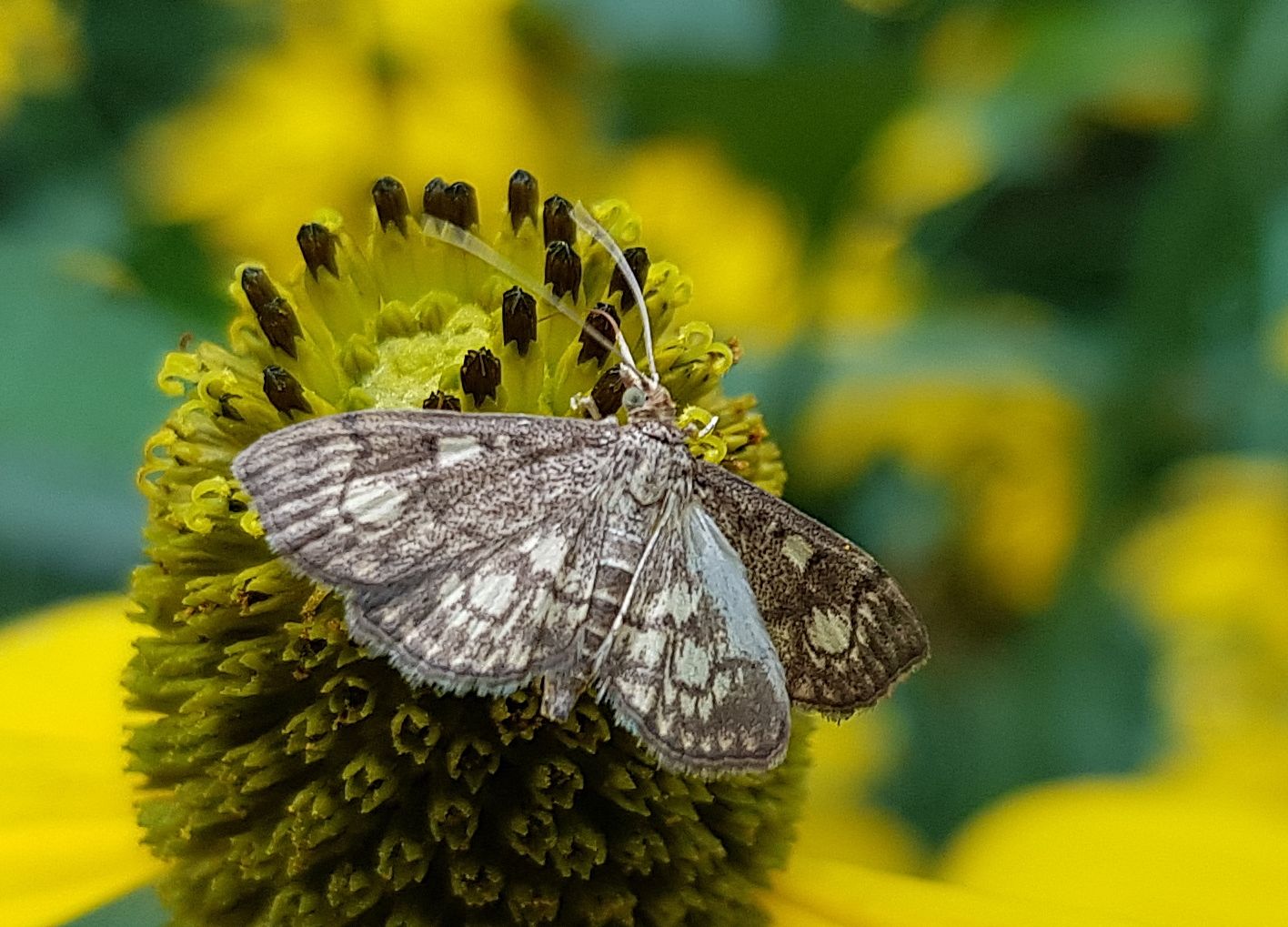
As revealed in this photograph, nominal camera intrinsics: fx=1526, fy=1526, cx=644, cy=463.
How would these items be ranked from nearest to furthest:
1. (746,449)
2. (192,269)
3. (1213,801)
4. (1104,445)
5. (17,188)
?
(746,449), (1213,801), (192,269), (1104,445), (17,188)

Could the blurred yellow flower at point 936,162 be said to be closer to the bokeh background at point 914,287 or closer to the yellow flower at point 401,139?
the bokeh background at point 914,287

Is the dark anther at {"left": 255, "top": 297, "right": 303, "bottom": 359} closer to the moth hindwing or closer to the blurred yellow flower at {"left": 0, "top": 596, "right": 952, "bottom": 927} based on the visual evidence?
the moth hindwing

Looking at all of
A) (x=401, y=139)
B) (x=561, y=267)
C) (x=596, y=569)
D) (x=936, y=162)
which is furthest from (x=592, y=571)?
(x=401, y=139)

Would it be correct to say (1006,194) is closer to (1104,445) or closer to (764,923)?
(1104,445)

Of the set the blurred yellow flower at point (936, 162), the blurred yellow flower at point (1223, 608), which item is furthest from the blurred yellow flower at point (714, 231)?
the blurred yellow flower at point (1223, 608)

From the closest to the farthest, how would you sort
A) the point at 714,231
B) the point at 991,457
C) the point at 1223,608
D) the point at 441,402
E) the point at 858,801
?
the point at 441,402 < the point at 858,801 < the point at 1223,608 < the point at 991,457 < the point at 714,231

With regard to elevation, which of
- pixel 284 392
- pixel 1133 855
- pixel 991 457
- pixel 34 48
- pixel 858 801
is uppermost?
pixel 34 48

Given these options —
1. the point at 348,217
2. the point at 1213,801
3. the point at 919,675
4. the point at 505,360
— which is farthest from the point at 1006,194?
the point at 505,360

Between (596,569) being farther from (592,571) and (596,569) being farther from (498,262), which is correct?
(498,262)
